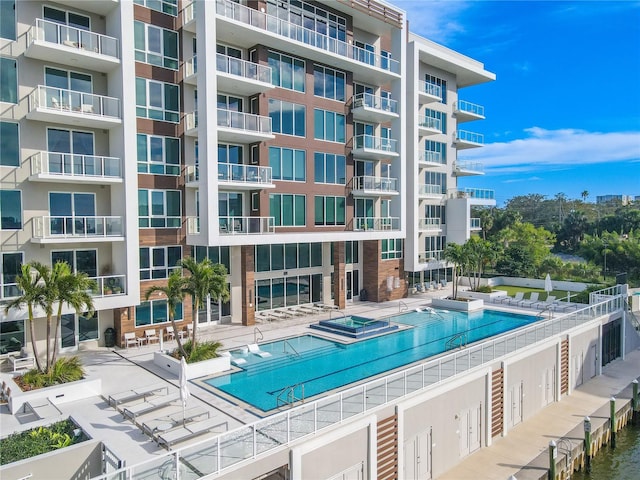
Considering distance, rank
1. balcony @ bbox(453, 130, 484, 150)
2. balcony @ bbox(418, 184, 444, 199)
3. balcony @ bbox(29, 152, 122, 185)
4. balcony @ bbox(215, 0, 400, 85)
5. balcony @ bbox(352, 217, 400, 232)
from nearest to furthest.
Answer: balcony @ bbox(29, 152, 122, 185) → balcony @ bbox(215, 0, 400, 85) → balcony @ bbox(352, 217, 400, 232) → balcony @ bbox(418, 184, 444, 199) → balcony @ bbox(453, 130, 484, 150)

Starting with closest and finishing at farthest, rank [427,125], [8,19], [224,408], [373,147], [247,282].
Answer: [224,408], [8,19], [247,282], [373,147], [427,125]

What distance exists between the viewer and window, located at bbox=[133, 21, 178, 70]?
1989 cm

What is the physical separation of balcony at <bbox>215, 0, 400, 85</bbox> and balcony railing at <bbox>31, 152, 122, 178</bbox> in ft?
25.0

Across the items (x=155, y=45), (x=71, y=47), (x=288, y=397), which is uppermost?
(x=155, y=45)

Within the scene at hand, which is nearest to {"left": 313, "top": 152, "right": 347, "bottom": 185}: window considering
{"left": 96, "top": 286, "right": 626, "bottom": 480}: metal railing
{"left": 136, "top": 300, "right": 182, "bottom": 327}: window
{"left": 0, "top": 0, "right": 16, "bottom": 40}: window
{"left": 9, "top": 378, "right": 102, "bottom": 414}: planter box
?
{"left": 136, "top": 300, "right": 182, "bottom": 327}: window

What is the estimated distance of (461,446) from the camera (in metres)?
14.3

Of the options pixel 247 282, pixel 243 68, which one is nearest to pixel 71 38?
pixel 243 68

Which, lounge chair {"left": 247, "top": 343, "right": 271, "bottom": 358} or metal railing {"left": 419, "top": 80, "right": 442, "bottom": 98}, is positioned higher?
metal railing {"left": 419, "top": 80, "right": 442, "bottom": 98}

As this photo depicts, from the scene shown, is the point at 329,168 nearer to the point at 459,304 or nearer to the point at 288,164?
the point at 288,164

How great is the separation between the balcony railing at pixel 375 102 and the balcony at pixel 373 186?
4.15 meters

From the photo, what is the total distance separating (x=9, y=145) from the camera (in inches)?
670

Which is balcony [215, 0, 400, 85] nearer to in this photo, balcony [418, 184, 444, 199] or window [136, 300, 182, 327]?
balcony [418, 184, 444, 199]

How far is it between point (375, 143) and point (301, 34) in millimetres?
7838

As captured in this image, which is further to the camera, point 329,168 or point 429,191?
point 429,191
